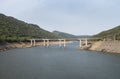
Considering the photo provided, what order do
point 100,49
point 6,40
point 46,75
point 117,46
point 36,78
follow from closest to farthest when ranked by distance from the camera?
point 36,78 → point 46,75 → point 117,46 → point 100,49 → point 6,40

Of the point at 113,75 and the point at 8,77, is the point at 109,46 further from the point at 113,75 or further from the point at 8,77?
the point at 8,77

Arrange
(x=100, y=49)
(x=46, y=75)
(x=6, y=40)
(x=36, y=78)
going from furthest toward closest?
(x=6, y=40) < (x=100, y=49) < (x=46, y=75) < (x=36, y=78)

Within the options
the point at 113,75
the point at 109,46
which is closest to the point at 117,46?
the point at 109,46

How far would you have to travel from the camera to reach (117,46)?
4779 inches

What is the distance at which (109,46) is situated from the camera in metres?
128

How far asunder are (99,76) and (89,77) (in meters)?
2.73

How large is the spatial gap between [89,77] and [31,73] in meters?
13.6

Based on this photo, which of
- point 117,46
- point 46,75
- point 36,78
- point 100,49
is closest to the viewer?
point 36,78

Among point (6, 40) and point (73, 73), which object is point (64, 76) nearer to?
point (73, 73)

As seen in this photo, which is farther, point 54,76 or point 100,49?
point 100,49

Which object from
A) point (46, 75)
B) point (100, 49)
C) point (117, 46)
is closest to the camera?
point (46, 75)

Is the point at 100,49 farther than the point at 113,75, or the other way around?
the point at 100,49

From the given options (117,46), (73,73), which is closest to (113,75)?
(73,73)

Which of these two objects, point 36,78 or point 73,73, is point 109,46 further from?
point 36,78
